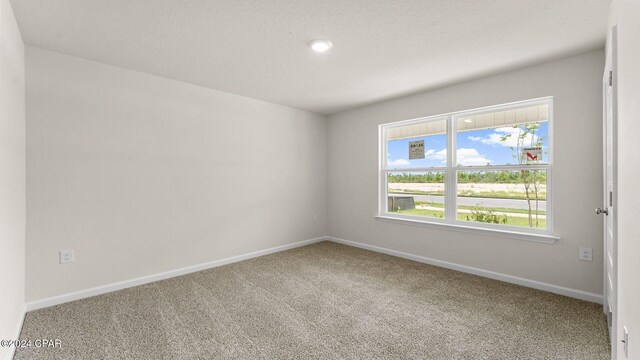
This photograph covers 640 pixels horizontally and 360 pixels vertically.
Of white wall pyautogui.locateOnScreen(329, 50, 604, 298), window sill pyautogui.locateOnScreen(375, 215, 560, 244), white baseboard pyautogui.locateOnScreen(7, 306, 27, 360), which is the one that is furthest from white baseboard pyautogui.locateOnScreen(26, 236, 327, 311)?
white wall pyautogui.locateOnScreen(329, 50, 604, 298)

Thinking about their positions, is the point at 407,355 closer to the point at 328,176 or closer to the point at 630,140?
the point at 630,140

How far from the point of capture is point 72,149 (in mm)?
2682

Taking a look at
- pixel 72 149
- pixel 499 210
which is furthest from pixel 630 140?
pixel 72 149

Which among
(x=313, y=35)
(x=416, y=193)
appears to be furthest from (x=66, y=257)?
(x=416, y=193)

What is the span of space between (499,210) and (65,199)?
4460 mm

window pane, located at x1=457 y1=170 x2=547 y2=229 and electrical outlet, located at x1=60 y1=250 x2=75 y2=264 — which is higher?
window pane, located at x1=457 y1=170 x2=547 y2=229

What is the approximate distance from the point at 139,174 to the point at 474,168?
382 cm

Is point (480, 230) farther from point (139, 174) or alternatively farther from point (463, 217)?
point (139, 174)

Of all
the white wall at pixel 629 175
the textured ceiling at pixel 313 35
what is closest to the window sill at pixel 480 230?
the white wall at pixel 629 175

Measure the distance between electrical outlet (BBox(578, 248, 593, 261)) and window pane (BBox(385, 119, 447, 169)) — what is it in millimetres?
1603

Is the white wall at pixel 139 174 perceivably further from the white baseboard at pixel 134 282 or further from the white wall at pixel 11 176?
the white wall at pixel 11 176

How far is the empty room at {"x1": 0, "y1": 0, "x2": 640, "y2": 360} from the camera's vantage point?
1926 mm

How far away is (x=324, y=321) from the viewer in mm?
2285

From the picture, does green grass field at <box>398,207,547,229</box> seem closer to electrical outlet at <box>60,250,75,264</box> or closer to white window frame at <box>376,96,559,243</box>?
white window frame at <box>376,96,559,243</box>
